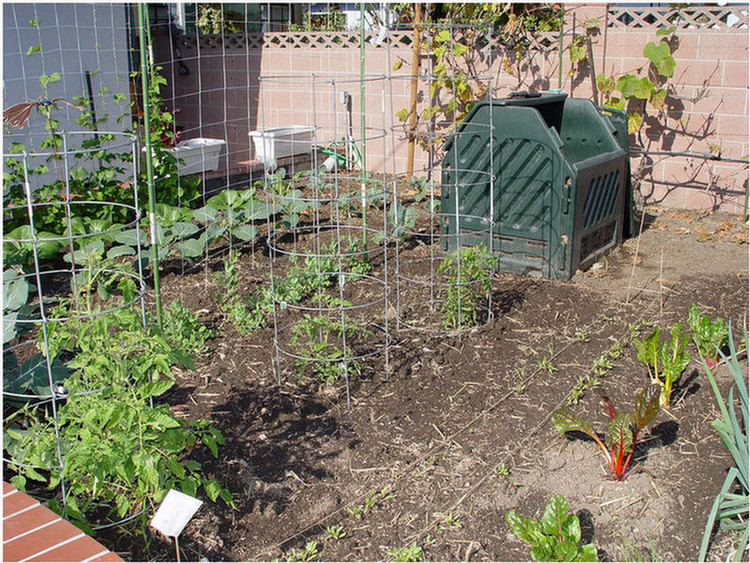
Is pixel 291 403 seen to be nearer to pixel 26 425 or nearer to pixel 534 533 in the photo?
pixel 26 425

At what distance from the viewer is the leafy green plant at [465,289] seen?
170 inches

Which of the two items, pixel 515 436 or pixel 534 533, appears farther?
pixel 515 436

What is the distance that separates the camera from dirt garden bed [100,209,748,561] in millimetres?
2674

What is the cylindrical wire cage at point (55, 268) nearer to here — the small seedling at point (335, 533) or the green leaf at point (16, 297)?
the green leaf at point (16, 297)

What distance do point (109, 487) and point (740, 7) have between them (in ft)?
20.2

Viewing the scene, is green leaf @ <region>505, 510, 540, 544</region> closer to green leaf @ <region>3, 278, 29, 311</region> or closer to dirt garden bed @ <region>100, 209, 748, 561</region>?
dirt garden bed @ <region>100, 209, 748, 561</region>

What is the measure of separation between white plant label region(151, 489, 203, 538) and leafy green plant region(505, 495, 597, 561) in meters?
1.02

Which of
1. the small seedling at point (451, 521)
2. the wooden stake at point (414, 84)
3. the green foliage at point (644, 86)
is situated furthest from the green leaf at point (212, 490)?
the green foliage at point (644, 86)

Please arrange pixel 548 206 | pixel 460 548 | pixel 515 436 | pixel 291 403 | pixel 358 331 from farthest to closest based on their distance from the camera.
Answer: pixel 548 206, pixel 358 331, pixel 291 403, pixel 515 436, pixel 460 548

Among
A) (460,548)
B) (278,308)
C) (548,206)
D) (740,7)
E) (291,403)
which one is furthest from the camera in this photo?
(740,7)

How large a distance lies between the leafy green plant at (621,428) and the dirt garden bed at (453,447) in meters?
0.07

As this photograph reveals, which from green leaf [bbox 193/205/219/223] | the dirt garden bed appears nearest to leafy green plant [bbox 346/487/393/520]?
the dirt garden bed

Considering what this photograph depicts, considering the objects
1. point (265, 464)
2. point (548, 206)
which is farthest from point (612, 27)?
point (265, 464)

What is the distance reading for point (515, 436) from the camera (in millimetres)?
3297
